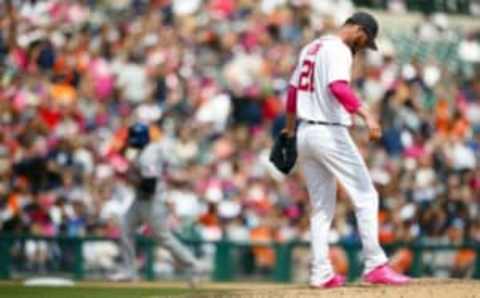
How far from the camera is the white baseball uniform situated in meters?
12.5

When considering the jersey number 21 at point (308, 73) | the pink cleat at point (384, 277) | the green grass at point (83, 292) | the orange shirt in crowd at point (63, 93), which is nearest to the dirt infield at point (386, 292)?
the pink cleat at point (384, 277)

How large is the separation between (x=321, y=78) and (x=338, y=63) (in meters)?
0.18

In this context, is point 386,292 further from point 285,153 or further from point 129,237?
point 129,237

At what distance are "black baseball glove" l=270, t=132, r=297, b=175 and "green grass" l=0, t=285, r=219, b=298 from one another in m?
1.97

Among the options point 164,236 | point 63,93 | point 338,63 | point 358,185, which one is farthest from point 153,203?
point 338,63

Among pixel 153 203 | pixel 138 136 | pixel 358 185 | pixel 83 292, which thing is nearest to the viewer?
pixel 358 185

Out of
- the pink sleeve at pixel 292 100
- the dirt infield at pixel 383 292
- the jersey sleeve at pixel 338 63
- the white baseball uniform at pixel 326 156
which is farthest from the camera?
the pink sleeve at pixel 292 100

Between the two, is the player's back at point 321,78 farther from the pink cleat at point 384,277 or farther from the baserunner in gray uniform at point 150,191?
the baserunner in gray uniform at point 150,191

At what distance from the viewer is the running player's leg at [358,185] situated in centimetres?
1255

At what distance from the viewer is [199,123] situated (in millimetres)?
22625

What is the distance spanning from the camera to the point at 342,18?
2584cm

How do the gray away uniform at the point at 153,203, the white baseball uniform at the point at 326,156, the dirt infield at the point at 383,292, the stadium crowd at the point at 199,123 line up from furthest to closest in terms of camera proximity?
the stadium crowd at the point at 199,123, the gray away uniform at the point at 153,203, the white baseball uniform at the point at 326,156, the dirt infield at the point at 383,292

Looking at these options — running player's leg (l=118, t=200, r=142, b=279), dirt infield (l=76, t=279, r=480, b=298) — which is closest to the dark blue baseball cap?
dirt infield (l=76, t=279, r=480, b=298)

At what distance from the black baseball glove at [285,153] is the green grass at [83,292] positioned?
1965 millimetres
